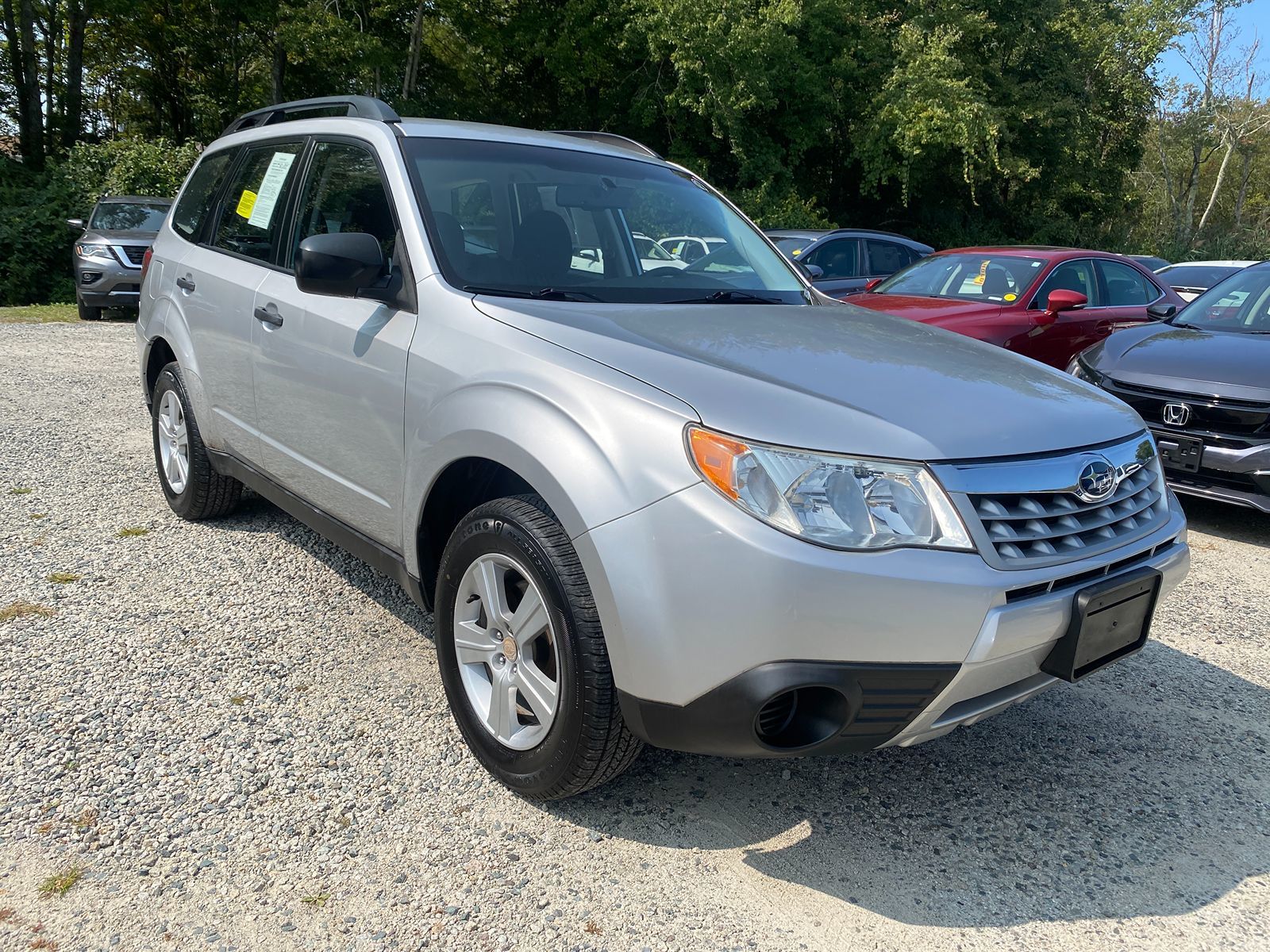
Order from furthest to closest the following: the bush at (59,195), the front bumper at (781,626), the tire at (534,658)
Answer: the bush at (59,195), the tire at (534,658), the front bumper at (781,626)

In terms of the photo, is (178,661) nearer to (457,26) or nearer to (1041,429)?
(1041,429)

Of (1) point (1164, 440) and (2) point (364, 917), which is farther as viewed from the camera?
(1) point (1164, 440)

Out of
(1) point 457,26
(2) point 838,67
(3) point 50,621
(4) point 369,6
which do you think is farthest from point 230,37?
(3) point 50,621

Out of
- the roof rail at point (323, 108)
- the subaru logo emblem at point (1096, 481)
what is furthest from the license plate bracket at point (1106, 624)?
the roof rail at point (323, 108)

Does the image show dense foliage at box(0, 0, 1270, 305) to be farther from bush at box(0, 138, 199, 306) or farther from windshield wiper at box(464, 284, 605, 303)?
windshield wiper at box(464, 284, 605, 303)

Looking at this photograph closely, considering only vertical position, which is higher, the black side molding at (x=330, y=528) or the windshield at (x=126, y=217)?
the windshield at (x=126, y=217)

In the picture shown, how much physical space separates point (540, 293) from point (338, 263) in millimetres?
588

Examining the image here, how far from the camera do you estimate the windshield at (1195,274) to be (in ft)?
50.8

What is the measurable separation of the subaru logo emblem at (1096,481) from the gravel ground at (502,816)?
3.06 ft

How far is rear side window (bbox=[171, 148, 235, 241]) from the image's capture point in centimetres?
463

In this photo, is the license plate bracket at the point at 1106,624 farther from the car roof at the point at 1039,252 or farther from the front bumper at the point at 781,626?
the car roof at the point at 1039,252

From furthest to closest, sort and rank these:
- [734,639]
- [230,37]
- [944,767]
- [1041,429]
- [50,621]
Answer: [230,37]
[50,621]
[944,767]
[1041,429]
[734,639]

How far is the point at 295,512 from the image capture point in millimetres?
3818

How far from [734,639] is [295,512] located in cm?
224
